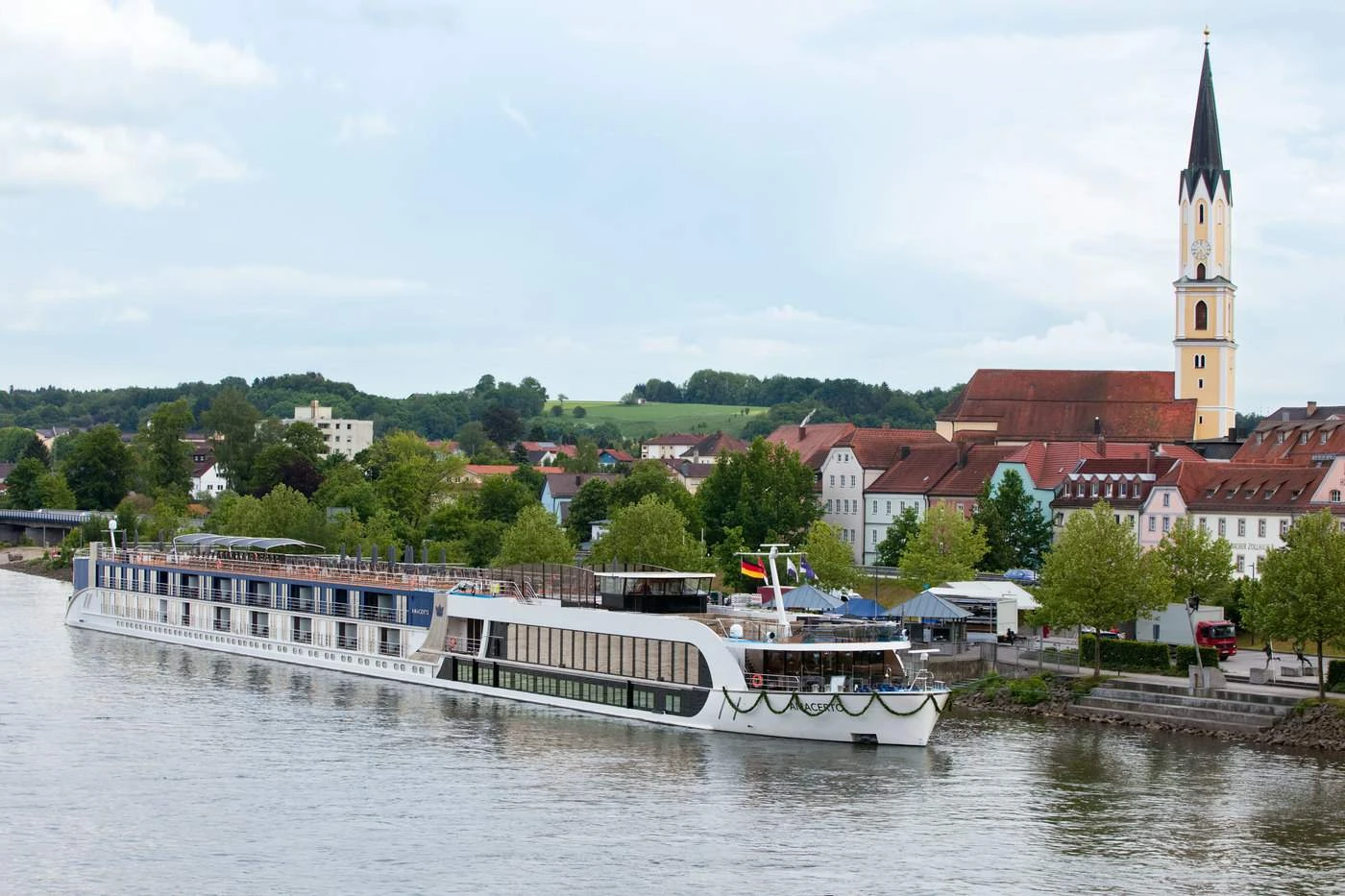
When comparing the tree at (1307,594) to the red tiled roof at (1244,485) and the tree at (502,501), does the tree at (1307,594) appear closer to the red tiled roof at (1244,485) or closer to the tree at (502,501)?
the red tiled roof at (1244,485)

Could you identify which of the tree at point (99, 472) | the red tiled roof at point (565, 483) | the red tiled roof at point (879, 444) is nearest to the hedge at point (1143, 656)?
the red tiled roof at point (879, 444)

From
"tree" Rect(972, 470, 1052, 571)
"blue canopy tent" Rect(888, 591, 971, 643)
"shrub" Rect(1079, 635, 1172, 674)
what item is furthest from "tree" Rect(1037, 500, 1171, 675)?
"tree" Rect(972, 470, 1052, 571)

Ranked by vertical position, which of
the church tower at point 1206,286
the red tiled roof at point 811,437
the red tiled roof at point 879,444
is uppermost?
the church tower at point 1206,286

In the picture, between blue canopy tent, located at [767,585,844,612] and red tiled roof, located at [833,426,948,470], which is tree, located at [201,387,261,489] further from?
blue canopy tent, located at [767,585,844,612]

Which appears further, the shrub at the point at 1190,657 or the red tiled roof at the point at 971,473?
the red tiled roof at the point at 971,473

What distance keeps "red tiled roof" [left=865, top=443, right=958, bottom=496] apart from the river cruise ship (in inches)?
1625

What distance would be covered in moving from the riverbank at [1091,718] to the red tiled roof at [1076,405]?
5894cm

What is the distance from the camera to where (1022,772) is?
49125mm

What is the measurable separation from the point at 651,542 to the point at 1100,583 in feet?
92.4

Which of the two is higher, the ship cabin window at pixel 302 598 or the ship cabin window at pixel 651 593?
the ship cabin window at pixel 651 593

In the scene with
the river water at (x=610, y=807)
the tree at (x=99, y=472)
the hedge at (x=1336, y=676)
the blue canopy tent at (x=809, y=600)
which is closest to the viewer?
the river water at (x=610, y=807)

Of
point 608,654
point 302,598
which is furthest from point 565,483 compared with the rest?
point 608,654

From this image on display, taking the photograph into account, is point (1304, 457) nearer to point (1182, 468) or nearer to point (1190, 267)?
point (1182, 468)

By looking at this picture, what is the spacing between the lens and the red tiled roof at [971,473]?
106 meters
